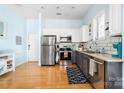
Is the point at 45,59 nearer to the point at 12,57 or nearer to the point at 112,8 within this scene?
the point at 12,57

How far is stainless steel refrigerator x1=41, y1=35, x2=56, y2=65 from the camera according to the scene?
22.0ft

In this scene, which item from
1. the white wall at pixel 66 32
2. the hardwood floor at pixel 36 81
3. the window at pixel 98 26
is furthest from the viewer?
Answer: the white wall at pixel 66 32

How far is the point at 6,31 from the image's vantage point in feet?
17.1

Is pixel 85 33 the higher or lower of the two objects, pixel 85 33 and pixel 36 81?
the higher

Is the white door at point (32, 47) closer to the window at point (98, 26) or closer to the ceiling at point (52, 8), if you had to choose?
the ceiling at point (52, 8)

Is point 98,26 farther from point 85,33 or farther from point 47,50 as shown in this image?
point 47,50

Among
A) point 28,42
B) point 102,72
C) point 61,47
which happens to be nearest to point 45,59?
point 61,47

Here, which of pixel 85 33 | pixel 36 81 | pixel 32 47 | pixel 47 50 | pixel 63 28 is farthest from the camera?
pixel 32 47

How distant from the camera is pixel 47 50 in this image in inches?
266

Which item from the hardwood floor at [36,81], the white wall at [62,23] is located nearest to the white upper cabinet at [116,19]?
the hardwood floor at [36,81]

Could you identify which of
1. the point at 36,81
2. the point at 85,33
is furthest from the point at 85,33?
the point at 36,81

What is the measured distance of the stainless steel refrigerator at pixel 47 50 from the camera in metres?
6.71

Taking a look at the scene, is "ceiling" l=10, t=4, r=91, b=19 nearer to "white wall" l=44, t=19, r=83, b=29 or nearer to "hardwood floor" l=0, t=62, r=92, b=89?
"white wall" l=44, t=19, r=83, b=29

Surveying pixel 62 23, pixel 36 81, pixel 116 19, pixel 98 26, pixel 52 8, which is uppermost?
pixel 52 8
